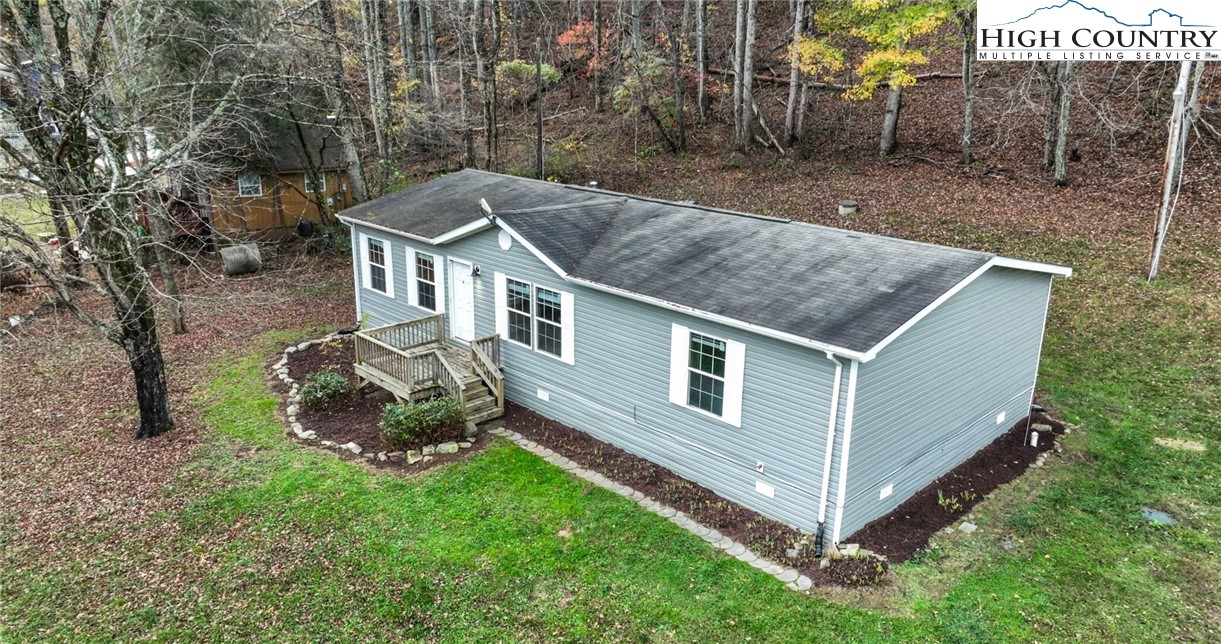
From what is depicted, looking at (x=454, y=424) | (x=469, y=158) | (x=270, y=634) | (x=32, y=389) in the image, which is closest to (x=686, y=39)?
(x=469, y=158)

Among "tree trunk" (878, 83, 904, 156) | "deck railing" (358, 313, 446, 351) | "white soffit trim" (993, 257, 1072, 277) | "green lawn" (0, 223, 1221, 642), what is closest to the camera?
"green lawn" (0, 223, 1221, 642)

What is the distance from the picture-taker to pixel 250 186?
78.6 feet

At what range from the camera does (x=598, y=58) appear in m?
31.0

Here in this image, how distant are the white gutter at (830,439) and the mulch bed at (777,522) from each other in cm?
54

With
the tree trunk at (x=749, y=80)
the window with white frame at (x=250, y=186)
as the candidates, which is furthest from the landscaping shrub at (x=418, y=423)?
the tree trunk at (x=749, y=80)

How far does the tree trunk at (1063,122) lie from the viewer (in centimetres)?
1919

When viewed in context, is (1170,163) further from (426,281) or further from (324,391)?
(324,391)

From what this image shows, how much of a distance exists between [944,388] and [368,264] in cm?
1240

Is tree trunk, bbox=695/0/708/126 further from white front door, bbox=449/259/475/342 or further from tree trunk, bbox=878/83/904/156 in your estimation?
white front door, bbox=449/259/475/342

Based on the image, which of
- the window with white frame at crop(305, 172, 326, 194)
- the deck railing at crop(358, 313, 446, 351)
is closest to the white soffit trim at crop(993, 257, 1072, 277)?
the deck railing at crop(358, 313, 446, 351)

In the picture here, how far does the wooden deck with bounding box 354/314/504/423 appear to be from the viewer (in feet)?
41.1

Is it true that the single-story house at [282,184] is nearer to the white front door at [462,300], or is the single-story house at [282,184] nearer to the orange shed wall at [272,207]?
the orange shed wall at [272,207]

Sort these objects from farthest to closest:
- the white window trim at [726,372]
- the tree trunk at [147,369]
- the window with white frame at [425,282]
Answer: the window with white frame at [425,282] < the tree trunk at [147,369] < the white window trim at [726,372]

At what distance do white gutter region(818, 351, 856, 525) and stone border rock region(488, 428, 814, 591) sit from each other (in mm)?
844
